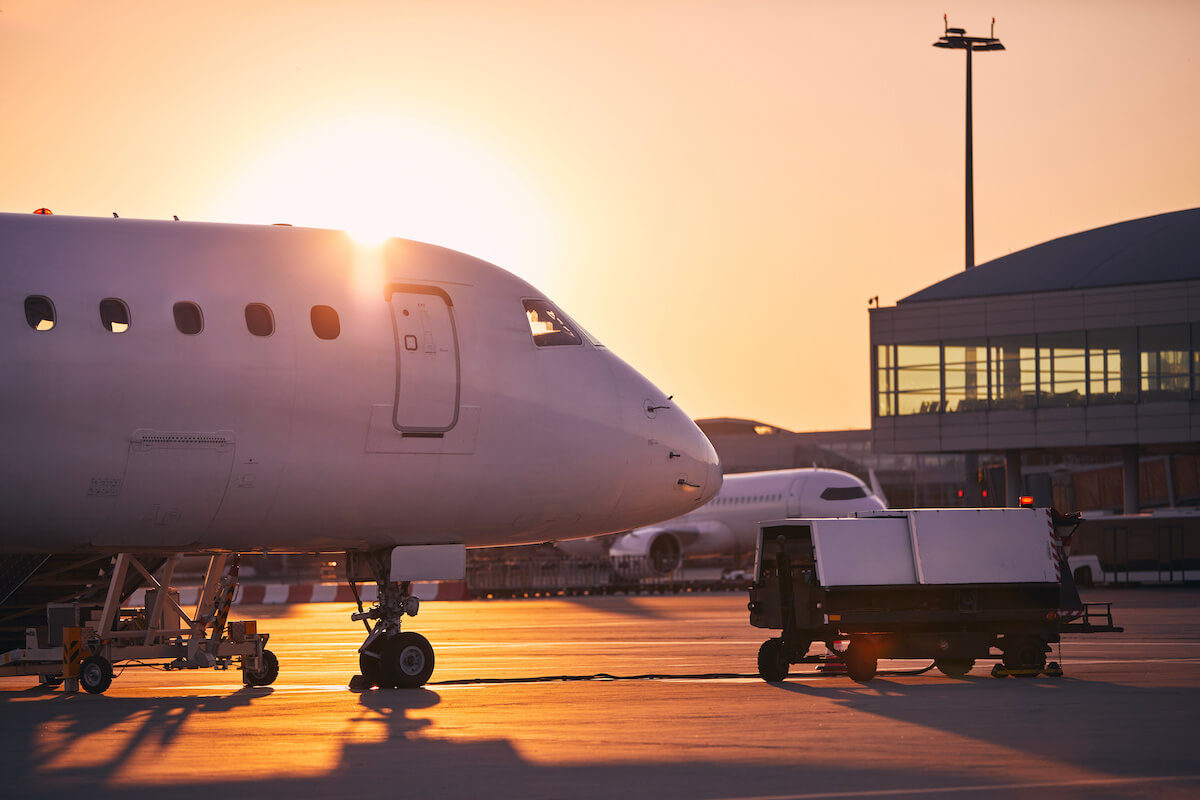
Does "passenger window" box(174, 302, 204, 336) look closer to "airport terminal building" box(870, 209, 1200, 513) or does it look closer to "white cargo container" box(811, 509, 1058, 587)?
"white cargo container" box(811, 509, 1058, 587)

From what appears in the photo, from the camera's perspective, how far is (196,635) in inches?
677

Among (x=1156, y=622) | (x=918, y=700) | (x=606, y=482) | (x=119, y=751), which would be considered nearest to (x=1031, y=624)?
(x=918, y=700)

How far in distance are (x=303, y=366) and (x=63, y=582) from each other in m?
5.37

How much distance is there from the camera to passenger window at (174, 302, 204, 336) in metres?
14.7

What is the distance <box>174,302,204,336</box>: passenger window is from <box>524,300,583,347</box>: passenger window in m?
3.82

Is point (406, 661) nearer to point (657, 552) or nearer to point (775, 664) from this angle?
point (775, 664)

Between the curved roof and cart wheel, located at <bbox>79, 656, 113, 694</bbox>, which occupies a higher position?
the curved roof

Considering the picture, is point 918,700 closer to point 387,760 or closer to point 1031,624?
point 1031,624

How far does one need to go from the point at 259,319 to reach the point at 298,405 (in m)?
0.95

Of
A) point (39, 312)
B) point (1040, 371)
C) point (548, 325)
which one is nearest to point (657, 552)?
point (1040, 371)

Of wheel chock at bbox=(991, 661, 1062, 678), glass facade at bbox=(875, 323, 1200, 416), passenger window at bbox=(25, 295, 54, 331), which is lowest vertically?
wheel chock at bbox=(991, 661, 1062, 678)

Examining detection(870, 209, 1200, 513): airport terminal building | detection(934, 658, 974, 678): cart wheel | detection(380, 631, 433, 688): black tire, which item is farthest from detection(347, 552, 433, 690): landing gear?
detection(870, 209, 1200, 513): airport terminal building

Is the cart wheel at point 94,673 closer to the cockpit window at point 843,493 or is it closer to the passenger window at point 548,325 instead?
the passenger window at point 548,325

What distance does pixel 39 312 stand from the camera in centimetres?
1423
